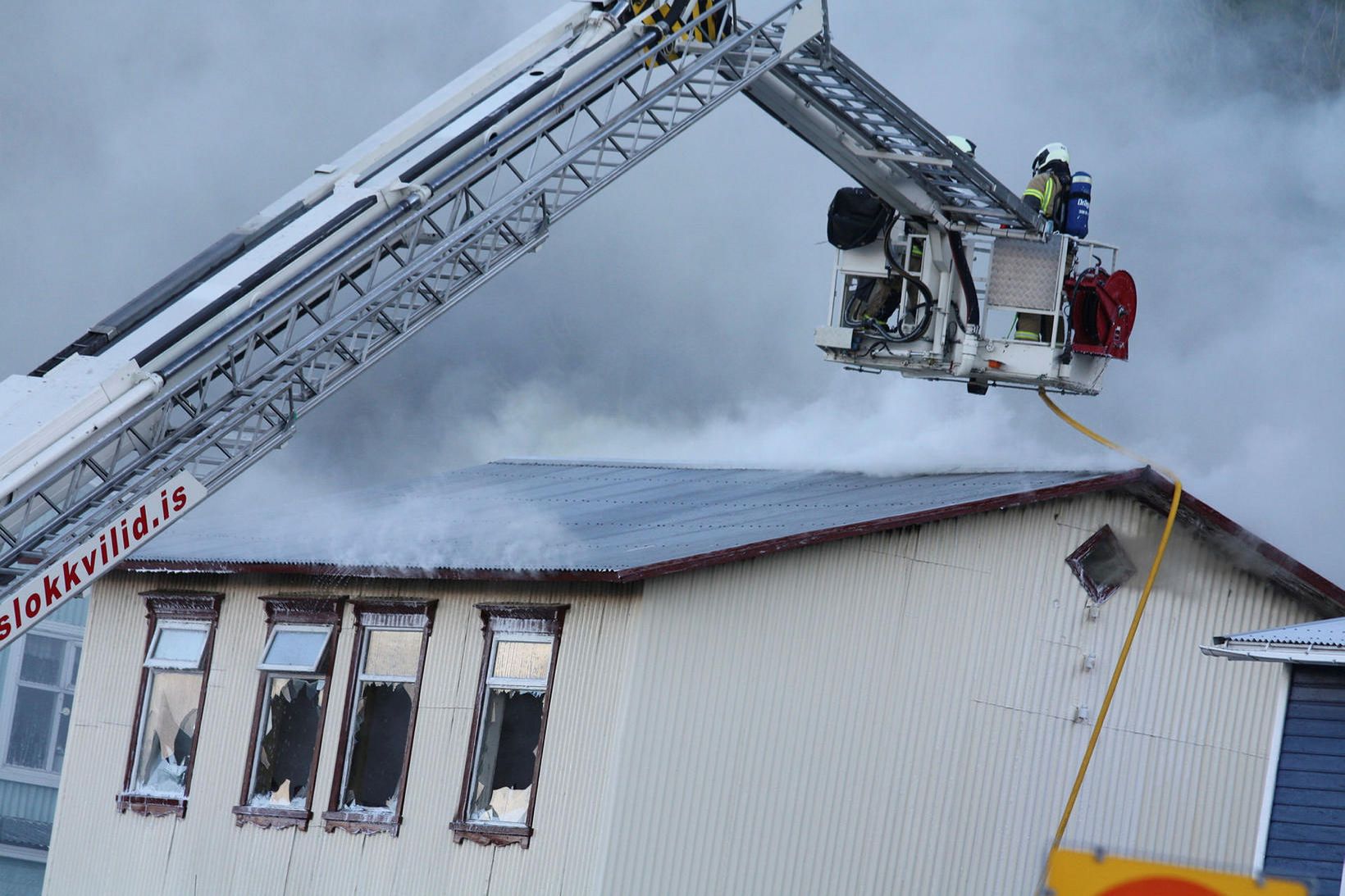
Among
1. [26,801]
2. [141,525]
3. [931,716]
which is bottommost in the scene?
[26,801]

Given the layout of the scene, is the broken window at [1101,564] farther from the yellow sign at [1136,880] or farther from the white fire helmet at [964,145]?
the yellow sign at [1136,880]

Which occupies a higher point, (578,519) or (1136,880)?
(578,519)

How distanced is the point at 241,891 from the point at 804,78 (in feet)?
35.9

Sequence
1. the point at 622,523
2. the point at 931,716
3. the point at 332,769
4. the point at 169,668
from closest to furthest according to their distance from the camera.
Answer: the point at 931,716 < the point at 332,769 < the point at 622,523 < the point at 169,668

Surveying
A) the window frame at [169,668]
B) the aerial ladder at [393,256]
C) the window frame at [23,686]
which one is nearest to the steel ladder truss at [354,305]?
the aerial ladder at [393,256]

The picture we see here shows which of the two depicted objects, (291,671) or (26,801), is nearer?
(291,671)

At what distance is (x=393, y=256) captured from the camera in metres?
17.2

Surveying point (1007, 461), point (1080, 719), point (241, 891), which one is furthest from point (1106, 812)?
point (241, 891)

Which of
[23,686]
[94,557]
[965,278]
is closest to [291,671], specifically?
[94,557]

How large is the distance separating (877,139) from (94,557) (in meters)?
9.57

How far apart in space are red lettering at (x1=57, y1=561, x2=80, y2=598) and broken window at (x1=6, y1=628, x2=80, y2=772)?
23.0m

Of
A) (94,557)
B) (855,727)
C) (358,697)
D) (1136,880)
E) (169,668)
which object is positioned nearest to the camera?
(1136,880)

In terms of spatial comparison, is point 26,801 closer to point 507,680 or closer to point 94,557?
point 507,680

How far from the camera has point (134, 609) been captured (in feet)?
81.4
